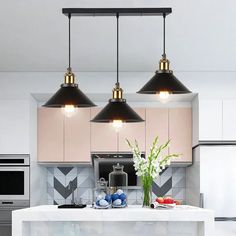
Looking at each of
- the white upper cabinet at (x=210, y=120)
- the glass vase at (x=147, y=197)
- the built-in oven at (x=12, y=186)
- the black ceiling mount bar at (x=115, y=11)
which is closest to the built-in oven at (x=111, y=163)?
the built-in oven at (x=12, y=186)

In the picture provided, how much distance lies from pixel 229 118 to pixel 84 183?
2195 millimetres

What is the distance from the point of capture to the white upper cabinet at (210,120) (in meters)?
6.20

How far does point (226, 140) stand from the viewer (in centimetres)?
619

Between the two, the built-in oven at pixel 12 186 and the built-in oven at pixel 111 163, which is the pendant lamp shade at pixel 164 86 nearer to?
the built-in oven at pixel 12 186

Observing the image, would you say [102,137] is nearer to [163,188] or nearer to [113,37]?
[163,188]

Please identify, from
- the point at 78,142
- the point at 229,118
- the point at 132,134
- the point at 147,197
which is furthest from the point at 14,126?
the point at 147,197

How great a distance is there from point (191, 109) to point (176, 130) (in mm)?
329

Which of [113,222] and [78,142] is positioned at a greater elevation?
[78,142]

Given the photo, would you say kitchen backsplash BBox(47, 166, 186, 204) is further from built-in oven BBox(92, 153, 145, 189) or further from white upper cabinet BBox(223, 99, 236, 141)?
white upper cabinet BBox(223, 99, 236, 141)

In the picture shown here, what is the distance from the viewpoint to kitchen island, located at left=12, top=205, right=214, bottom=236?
3672 mm

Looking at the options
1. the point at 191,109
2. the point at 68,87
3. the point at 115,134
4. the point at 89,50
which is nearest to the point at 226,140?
the point at 191,109

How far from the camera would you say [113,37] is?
473cm

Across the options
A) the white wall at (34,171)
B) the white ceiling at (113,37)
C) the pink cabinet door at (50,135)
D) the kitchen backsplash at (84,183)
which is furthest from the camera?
the kitchen backsplash at (84,183)

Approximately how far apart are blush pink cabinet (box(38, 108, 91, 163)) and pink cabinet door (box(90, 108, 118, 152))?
0.06 m
